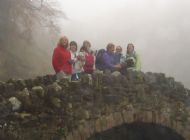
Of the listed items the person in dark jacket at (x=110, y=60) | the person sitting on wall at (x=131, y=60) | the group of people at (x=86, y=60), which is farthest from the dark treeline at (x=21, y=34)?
the person in dark jacket at (x=110, y=60)

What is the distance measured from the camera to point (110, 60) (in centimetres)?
1069

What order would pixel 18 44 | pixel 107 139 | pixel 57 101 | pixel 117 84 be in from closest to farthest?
1. pixel 57 101
2. pixel 117 84
3. pixel 107 139
4. pixel 18 44

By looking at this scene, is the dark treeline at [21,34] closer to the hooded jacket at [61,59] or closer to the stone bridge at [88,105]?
the stone bridge at [88,105]

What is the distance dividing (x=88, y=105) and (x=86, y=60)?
130cm

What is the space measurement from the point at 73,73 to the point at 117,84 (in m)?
0.95

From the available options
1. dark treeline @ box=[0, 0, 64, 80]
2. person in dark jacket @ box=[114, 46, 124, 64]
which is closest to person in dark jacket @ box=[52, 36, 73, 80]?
person in dark jacket @ box=[114, 46, 124, 64]

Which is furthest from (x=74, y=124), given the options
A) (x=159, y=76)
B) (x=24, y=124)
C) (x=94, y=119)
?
(x=159, y=76)

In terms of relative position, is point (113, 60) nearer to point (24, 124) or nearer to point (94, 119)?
point (94, 119)

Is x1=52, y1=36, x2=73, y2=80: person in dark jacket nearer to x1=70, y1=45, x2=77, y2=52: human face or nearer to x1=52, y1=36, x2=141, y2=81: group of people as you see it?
x1=52, y1=36, x2=141, y2=81: group of people

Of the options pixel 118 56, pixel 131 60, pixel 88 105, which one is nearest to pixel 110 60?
pixel 118 56

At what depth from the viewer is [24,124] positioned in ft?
26.9

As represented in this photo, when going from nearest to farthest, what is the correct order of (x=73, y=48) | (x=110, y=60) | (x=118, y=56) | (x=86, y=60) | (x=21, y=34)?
(x=73, y=48) → (x=86, y=60) → (x=110, y=60) → (x=118, y=56) → (x=21, y=34)

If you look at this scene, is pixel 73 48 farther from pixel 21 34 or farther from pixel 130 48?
pixel 21 34

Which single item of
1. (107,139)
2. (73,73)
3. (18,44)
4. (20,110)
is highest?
(18,44)
